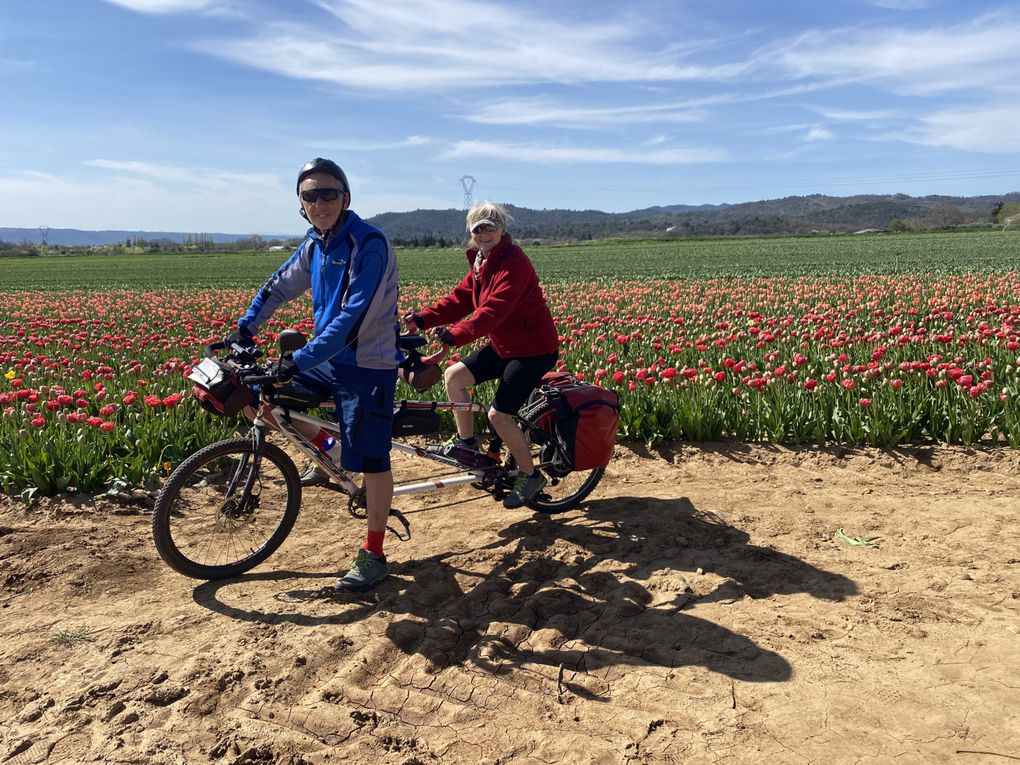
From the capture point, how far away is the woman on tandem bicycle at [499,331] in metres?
4.55

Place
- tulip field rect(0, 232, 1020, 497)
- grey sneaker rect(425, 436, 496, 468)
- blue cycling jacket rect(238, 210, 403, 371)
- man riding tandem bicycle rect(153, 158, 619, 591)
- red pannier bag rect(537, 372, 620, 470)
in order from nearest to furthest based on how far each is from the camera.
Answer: blue cycling jacket rect(238, 210, 403, 371), man riding tandem bicycle rect(153, 158, 619, 591), red pannier bag rect(537, 372, 620, 470), grey sneaker rect(425, 436, 496, 468), tulip field rect(0, 232, 1020, 497)

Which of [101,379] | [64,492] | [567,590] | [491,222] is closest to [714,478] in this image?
[567,590]

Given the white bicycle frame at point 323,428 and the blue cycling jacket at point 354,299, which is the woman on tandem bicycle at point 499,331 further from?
the blue cycling jacket at point 354,299

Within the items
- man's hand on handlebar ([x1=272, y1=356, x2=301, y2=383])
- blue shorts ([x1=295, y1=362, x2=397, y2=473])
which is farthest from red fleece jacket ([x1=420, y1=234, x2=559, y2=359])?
man's hand on handlebar ([x1=272, y1=356, x2=301, y2=383])

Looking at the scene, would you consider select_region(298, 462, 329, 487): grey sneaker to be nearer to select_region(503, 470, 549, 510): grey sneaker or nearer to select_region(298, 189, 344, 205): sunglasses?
select_region(503, 470, 549, 510): grey sneaker

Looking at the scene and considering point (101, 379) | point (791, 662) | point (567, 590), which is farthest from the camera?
point (101, 379)

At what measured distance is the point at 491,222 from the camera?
179 inches

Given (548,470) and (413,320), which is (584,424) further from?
(413,320)

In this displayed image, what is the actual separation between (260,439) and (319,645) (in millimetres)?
1307

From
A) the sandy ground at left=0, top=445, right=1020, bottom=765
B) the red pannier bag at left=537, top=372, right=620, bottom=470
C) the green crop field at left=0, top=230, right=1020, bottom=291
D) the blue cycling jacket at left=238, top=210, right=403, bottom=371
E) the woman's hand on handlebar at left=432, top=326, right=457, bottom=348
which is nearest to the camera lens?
the sandy ground at left=0, top=445, right=1020, bottom=765

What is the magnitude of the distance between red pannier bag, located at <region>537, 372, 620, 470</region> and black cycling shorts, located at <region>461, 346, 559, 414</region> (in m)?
0.26

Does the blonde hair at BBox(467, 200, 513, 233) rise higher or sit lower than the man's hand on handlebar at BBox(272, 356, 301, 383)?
higher

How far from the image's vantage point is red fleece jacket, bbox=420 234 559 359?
14.9 feet

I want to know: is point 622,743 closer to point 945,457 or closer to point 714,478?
point 714,478
